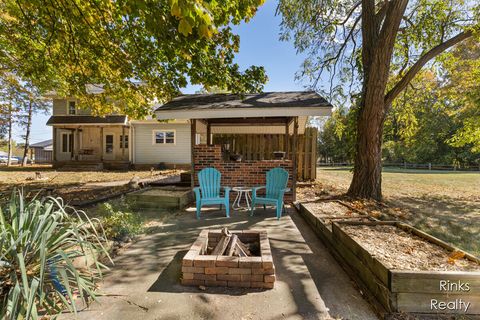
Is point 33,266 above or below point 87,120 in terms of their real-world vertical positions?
below

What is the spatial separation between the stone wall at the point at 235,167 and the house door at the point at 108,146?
42.5 ft

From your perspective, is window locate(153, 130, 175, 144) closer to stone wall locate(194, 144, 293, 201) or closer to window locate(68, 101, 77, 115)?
window locate(68, 101, 77, 115)

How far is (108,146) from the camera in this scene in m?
16.5

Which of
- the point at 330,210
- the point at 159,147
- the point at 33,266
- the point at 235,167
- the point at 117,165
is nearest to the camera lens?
the point at 33,266

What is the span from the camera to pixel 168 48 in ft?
→ 15.5

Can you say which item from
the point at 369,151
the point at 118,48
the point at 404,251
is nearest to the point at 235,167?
the point at 369,151

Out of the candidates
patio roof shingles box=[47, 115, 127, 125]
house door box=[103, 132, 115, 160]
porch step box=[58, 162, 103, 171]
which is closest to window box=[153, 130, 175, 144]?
patio roof shingles box=[47, 115, 127, 125]

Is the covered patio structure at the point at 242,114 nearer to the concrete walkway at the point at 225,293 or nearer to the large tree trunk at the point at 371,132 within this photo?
the large tree trunk at the point at 371,132

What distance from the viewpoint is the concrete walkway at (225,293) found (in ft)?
6.18

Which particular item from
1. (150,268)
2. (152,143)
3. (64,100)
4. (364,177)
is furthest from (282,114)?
(64,100)

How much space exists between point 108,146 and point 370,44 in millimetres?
16950

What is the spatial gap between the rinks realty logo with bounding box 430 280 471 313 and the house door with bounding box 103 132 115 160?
709 inches

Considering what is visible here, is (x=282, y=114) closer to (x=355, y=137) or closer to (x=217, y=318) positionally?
(x=355, y=137)

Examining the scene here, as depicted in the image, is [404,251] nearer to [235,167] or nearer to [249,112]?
[249,112]
